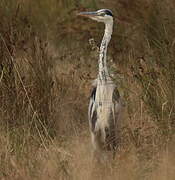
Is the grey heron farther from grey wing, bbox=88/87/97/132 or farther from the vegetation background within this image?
the vegetation background

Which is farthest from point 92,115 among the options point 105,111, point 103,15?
point 103,15

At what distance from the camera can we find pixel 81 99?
631 cm

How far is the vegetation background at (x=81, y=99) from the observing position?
4328 mm

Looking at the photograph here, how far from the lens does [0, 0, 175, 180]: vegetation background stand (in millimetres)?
4328

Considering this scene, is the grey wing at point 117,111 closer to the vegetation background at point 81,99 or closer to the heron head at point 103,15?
the vegetation background at point 81,99

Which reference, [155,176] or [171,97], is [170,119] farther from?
[155,176]

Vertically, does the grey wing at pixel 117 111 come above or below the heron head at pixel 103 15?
below

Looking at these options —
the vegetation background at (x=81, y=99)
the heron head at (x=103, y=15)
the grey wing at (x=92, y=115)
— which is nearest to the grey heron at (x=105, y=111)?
the grey wing at (x=92, y=115)

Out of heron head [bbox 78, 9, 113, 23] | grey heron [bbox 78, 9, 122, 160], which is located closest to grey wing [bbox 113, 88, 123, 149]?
grey heron [bbox 78, 9, 122, 160]

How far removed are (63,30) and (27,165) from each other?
357 cm

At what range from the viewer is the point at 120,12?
674 cm

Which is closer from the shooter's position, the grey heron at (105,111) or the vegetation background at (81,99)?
the vegetation background at (81,99)

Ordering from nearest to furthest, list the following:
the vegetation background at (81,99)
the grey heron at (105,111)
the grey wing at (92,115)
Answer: the vegetation background at (81,99) → the grey heron at (105,111) → the grey wing at (92,115)

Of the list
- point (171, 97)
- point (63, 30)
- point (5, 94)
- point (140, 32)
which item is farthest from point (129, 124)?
point (63, 30)
